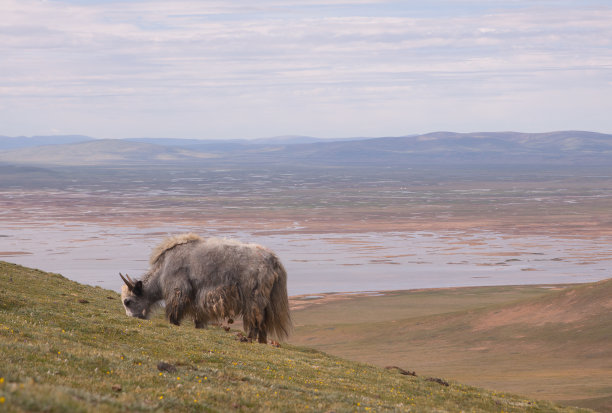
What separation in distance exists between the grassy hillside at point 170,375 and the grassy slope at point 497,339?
11327mm

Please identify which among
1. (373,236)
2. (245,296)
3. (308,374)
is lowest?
(373,236)

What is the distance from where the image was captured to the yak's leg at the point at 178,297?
18750 millimetres

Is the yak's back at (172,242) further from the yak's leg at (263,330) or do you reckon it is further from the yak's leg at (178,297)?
the yak's leg at (263,330)

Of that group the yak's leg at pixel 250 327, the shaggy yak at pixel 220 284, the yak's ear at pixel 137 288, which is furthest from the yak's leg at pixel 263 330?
the yak's ear at pixel 137 288

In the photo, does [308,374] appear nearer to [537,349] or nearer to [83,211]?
[537,349]

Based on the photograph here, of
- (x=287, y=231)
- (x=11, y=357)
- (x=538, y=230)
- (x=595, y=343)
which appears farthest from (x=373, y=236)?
(x=11, y=357)

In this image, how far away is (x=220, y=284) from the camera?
722 inches

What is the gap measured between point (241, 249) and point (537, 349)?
2647 centimetres

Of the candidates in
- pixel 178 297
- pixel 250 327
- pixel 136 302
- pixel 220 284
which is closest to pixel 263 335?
pixel 250 327

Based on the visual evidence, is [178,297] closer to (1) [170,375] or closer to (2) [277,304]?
(2) [277,304]

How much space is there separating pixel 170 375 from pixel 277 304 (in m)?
6.64

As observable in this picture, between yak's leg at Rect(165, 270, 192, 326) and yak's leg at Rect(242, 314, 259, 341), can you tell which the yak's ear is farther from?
yak's leg at Rect(242, 314, 259, 341)

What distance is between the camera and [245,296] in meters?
18.3

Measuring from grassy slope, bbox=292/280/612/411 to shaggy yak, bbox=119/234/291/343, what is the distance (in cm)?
1243
